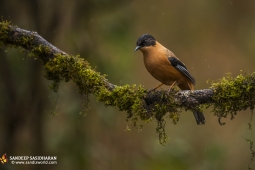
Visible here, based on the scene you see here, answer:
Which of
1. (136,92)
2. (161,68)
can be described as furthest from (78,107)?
(136,92)

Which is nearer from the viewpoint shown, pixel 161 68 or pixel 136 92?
pixel 136 92

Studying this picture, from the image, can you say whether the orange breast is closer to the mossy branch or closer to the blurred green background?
the mossy branch

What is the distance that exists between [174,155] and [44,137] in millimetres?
2044

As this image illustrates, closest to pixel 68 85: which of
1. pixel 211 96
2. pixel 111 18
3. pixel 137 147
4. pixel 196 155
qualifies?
pixel 111 18

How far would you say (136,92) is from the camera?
438cm

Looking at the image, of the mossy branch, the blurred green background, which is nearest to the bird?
the mossy branch

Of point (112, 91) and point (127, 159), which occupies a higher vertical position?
point (127, 159)

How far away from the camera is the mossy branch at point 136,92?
411 centimetres

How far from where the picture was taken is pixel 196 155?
8.01 meters

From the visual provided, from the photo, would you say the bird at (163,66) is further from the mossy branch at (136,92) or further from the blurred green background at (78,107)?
the blurred green background at (78,107)

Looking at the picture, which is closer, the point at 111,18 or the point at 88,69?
the point at 88,69

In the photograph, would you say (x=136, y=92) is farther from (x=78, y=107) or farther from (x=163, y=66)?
(x=78, y=107)

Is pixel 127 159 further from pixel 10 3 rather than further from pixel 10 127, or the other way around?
pixel 10 3

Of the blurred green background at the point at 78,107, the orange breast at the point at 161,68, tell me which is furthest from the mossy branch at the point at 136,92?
the blurred green background at the point at 78,107
